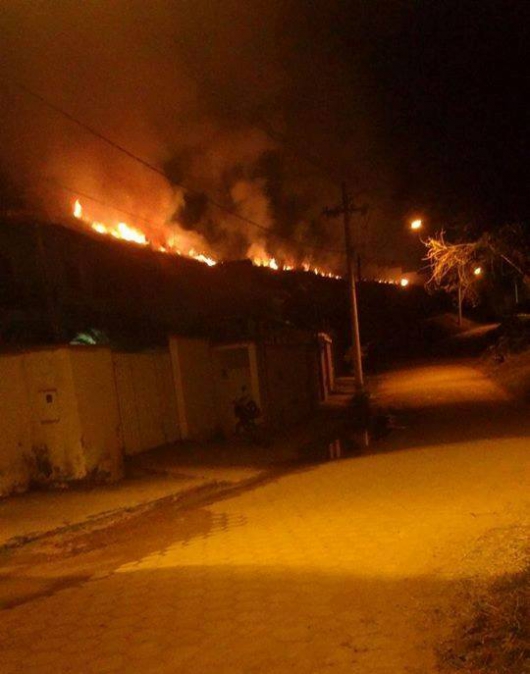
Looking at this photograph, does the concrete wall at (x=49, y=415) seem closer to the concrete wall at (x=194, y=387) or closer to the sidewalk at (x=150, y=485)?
the sidewalk at (x=150, y=485)

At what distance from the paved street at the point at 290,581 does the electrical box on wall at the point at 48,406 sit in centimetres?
255

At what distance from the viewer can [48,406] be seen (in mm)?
10078

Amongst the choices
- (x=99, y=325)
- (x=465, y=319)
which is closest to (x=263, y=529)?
(x=99, y=325)

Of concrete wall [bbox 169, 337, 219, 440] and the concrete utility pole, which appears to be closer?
concrete wall [bbox 169, 337, 219, 440]

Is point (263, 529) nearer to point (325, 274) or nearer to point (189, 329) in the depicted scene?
point (189, 329)

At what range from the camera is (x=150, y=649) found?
13.2 ft

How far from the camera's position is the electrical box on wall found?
10.0 metres

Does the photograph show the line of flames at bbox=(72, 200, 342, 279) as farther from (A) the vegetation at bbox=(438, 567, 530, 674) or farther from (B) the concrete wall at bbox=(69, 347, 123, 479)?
(A) the vegetation at bbox=(438, 567, 530, 674)

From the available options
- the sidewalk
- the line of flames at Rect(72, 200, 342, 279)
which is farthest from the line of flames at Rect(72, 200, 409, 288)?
the sidewalk

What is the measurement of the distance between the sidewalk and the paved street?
756mm

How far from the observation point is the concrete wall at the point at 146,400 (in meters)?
12.5

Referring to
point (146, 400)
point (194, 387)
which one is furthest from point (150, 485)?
point (194, 387)

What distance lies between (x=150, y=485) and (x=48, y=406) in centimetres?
198

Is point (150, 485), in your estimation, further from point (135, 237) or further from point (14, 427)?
point (135, 237)
